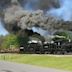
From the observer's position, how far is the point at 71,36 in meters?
66.5

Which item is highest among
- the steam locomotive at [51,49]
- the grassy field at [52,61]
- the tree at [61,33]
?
the tree at [61,33]

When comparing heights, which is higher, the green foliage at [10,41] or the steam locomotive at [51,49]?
the green foliage at [10,41]

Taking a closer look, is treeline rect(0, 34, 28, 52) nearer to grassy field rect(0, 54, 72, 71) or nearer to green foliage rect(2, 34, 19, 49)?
green foliage rect(2, 34, 19, 49)

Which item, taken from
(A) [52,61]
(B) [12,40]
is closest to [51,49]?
(A) [52,61]

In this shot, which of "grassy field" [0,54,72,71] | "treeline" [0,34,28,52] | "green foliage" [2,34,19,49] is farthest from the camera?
"green foliage" [2,34,19,49]

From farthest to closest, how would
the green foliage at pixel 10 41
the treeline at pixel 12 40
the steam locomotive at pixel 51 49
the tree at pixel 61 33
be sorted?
the tree at pixel 61 33 < the green foliage at pixel 10 41 < the treeline at pixel 12 40 < the steam locomotive at pixel 51 49

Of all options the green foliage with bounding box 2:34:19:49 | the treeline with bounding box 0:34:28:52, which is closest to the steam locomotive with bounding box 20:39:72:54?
the treeline with bounding box 0:34:28:52

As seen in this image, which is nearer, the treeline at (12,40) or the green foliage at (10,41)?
the treeline at (12,40)

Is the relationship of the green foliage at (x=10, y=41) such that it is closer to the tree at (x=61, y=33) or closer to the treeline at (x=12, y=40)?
the treeline at (x=12, y=40)

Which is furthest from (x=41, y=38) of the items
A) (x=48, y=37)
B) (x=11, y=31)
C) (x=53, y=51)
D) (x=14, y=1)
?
(x=53, y=51)

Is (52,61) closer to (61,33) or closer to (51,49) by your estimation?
(51,49)

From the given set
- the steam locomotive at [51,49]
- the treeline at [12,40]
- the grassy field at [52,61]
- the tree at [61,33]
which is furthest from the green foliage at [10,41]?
the grassy field at [52,61]

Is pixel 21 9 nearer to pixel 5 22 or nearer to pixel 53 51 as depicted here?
pixel 5 22

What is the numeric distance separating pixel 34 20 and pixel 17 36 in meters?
5.82
